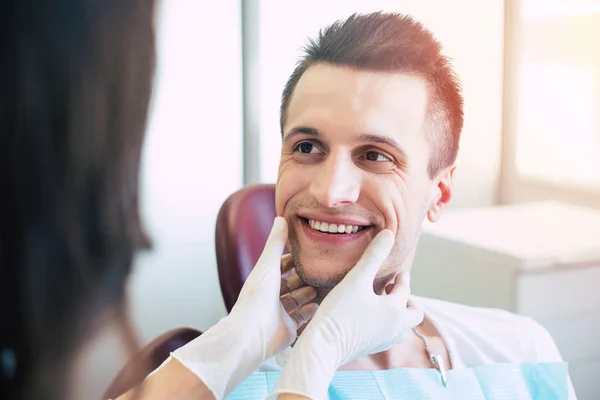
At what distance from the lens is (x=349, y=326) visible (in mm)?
924

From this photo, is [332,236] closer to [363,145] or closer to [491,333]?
[363,145]

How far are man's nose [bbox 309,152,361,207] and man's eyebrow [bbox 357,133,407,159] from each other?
3 cm

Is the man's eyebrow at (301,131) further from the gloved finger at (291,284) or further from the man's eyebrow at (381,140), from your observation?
the gloved finger at (291,284)

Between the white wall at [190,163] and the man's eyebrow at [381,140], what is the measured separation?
11.5 inches

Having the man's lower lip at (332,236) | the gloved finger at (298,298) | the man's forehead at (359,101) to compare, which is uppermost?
the man's forehead at (359,101)

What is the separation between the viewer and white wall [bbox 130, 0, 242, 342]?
0.91m

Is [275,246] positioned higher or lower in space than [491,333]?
higher

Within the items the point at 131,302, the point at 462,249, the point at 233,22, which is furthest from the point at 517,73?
the point at 131,302

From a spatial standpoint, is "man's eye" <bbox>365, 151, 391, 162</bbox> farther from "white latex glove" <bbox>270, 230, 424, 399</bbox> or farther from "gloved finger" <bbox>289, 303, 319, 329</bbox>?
"gloved finger" <bbox>289, 303, 319, 329</bbox>

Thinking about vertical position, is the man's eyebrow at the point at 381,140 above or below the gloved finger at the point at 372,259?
above

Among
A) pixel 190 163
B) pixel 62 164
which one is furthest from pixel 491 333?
pixel 62 164


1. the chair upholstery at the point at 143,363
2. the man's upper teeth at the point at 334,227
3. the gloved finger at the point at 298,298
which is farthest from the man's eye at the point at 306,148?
the chair upholstery at the point at 143,363

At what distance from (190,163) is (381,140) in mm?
330

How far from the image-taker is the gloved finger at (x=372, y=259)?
0.97 m
